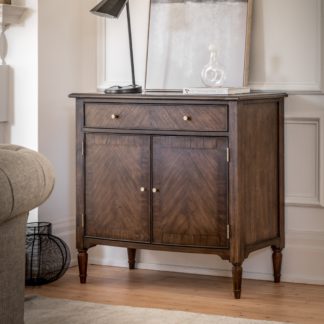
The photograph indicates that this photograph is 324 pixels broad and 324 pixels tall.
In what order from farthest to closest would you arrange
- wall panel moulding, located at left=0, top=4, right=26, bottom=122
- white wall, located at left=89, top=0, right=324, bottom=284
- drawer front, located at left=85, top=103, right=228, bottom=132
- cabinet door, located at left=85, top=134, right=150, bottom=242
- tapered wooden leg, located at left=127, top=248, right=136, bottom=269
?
tapered wooden leg, located at left=127, top=248, right=136, bottom=269 < wall panel moulding, located at left=0, top=4, right=26, bottom=122 < white wall, located at left=89, top=0, right=324, bottom=284 < cabinet door, located at left=85, top=134, right=150, bottom=242 < drawer front, located at left=85, top=103, right=228, bottom=132


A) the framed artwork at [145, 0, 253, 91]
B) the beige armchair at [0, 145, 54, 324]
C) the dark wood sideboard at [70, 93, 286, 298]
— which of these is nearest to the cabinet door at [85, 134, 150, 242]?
the dark wood sideboard at [70, 93, 286, 298]

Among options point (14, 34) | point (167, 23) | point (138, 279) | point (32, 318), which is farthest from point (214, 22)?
point (32, 318)

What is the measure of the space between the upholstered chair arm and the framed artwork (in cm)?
157

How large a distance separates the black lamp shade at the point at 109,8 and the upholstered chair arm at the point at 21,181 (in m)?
Answer: 1.45

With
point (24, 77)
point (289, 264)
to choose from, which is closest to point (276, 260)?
point (289, 264)

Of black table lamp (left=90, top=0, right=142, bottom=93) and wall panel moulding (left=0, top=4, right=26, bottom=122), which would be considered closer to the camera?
black table lamp (left=90, top=0, right=142, bottom=93)

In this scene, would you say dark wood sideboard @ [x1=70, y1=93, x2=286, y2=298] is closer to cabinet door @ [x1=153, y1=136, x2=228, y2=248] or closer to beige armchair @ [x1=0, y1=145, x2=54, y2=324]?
cabinet door @ [x1=153, y1=136, x2=228, y2=248]

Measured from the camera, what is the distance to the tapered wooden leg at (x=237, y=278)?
337 centimetres

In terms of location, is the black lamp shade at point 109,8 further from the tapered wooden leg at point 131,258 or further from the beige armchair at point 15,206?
the beige armchair at point 15,206

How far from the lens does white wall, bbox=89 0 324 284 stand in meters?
3.65

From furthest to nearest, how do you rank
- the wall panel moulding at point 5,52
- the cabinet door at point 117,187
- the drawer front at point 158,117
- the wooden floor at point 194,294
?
the wall panel moulding at point 5,52, the cabinet door at point 117,187, the drawer front at point 158,117, the wooden floor at point 194,294

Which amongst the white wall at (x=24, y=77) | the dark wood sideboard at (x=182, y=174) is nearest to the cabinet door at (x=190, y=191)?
the dark wood sideboard at (x=182, y=174)

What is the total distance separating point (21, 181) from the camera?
7.04ft

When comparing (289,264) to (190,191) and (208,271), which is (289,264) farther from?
(190,191)
